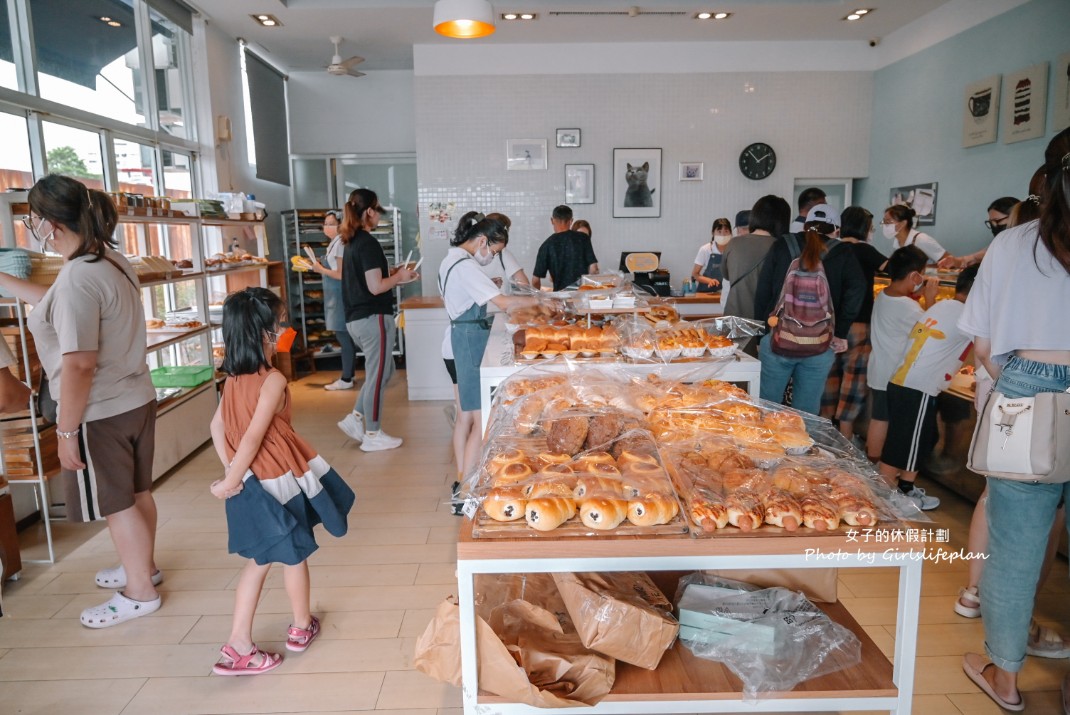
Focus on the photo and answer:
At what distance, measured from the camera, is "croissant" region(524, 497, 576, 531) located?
1486mm

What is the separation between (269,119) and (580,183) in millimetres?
3542

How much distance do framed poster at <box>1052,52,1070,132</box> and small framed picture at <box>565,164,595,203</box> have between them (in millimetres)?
3968

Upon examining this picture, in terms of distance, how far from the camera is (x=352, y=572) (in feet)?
10.3

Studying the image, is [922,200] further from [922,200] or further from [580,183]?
[580,183]

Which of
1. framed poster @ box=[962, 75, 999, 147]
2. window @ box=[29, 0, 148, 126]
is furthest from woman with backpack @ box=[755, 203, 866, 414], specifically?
window @ box=[29, 0, 148, 126]

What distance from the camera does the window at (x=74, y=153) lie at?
422 centimetres

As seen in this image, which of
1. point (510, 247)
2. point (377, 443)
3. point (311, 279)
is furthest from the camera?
point (311, 279)

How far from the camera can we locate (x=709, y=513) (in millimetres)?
1504

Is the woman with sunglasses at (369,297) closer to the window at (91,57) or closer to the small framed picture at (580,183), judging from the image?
the window at (91,57)

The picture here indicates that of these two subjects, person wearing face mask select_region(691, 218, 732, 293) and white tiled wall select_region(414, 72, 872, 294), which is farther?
white tiled wall select_region(414, 72, 872, 294)

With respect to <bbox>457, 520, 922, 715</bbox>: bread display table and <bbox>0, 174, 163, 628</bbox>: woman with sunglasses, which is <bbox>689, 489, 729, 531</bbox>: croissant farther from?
<bbox>0, 174, 163, 628</bbox>: woman with sunglasses

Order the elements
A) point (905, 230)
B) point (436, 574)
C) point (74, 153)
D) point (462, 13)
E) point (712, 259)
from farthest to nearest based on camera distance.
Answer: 1. point (712, 259)
2. point (905, 230)
3. point (74, 153)
4. point (462, 13)
5. point (436, 574)

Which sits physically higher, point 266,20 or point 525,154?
point 266,20

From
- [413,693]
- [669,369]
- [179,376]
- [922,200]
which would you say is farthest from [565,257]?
[413,693]
